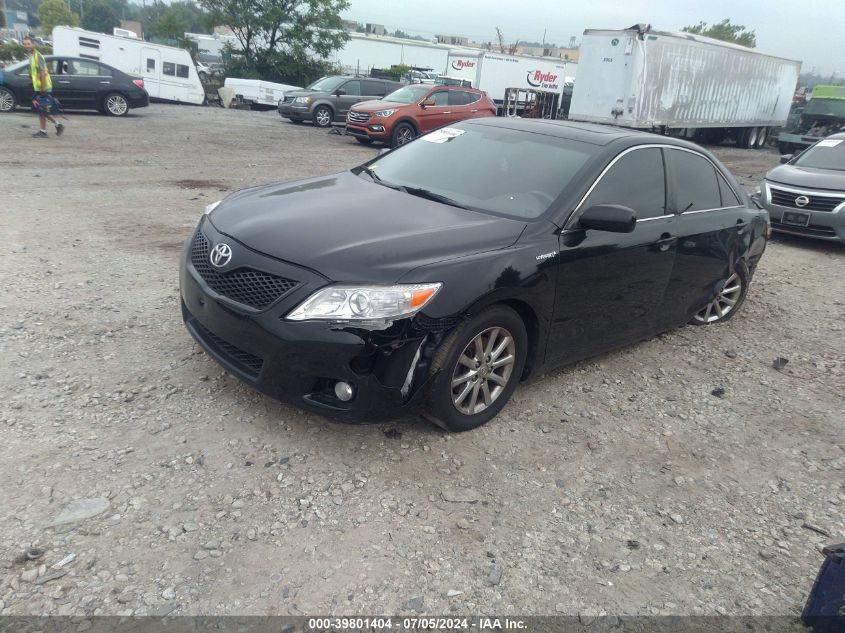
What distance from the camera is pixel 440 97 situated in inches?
685

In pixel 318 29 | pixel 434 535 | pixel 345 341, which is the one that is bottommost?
Answer: pixel 434 535

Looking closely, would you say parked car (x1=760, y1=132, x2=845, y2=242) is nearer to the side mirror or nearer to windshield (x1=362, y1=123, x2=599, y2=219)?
windshield (x1=362, y1=123, x2=599, y2=219)

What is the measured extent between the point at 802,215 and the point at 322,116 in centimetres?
1522

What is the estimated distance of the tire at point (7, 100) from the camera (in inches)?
666

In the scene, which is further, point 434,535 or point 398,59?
point 398,59

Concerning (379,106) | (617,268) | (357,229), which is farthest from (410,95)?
(357,229)

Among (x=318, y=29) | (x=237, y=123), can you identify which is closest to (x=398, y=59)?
(x=318, y=29)

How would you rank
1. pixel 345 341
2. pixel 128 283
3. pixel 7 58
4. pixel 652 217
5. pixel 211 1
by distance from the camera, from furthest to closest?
pixel 211 1 → pixel 7 58 → pixel 128 283 → pixel 652 217 → pixel 345 341

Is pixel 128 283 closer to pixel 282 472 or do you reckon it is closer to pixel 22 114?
pixel 282 472

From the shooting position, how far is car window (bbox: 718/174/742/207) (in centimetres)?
535

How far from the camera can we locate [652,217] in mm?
4500

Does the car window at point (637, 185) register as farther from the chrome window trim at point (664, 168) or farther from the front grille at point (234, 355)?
the front grille at point (234, 355)

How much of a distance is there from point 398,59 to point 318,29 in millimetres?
9403

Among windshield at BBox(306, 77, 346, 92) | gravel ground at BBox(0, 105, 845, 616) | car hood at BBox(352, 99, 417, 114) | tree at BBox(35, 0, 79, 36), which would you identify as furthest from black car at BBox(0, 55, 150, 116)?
tree at BBox(35, 0, 79, 36)
